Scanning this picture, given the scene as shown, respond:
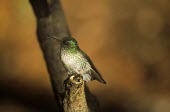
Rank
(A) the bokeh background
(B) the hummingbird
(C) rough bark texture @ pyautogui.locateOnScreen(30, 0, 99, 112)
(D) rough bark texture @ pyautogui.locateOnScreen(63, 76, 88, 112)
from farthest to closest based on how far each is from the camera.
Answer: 1. (A) the bokeh background
2. (C) rough bark texture @ pyautogui.locateOnScreen(30, 0, 99, 112)
3. (B) the hummingbird
4. (D) rough bark texture @ pyautogui.locateOnScreen(63, 76, 88, 112)

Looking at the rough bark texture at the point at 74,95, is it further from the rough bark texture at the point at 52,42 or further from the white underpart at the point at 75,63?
the rough bark texture at the point at 52,42

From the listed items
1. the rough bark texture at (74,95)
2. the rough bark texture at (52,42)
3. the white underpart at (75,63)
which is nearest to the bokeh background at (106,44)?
the rough bark texture at (52,42)

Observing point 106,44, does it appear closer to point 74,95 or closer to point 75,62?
point 75,62

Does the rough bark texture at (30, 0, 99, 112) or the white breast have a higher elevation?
the rough bark texture at (30, 0, 99, 112)

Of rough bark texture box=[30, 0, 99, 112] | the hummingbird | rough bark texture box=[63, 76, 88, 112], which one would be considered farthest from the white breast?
rough bark texture box=[30, 0, 99, 112]

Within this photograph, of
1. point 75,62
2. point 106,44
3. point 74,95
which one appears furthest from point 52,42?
point 106,44

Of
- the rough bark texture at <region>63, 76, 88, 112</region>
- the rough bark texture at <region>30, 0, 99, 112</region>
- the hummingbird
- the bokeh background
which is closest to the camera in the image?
the rough bark texture at <region>63, 76, 88, 112</region>

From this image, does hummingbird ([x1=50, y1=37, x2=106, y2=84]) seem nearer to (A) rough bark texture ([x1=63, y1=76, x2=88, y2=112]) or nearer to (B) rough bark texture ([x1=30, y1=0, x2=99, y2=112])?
(A) rough bark texture ([x1=63, y1=76, x2=88, y2=112])
